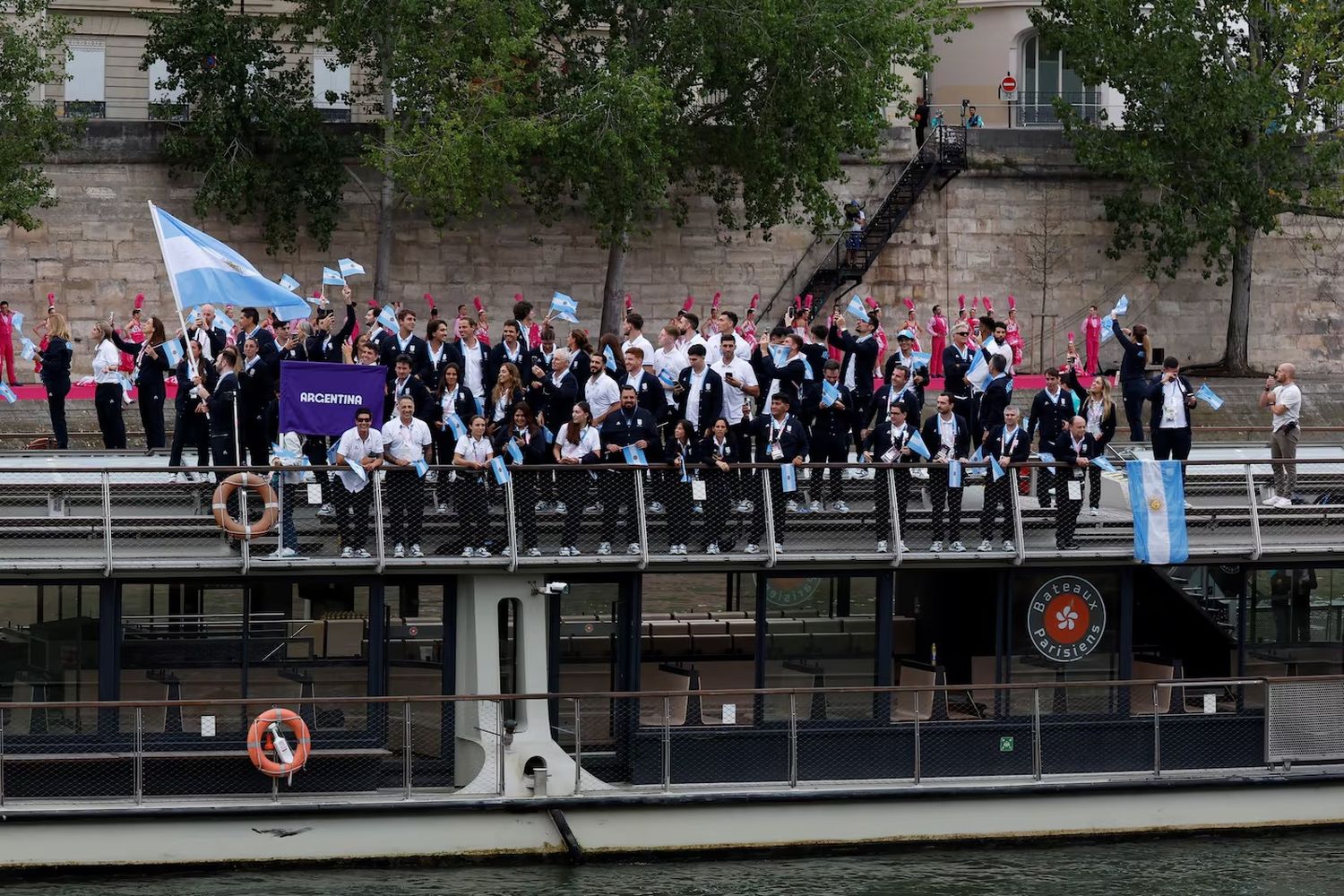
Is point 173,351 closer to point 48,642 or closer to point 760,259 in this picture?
point 48,642

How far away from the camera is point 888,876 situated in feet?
66.0

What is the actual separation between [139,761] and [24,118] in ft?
77.0

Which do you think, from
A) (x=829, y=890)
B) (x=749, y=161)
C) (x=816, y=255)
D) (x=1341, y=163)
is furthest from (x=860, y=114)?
(x=829, y=890)

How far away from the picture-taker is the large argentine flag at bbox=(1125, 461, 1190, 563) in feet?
67.8

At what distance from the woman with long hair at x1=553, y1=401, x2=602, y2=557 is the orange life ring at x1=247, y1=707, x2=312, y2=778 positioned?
2616 millimetres

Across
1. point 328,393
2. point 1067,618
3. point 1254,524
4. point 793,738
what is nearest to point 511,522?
point 328,393

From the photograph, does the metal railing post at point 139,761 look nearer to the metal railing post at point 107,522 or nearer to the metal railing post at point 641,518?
the metal railing post at point 107,522

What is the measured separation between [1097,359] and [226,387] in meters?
27.6

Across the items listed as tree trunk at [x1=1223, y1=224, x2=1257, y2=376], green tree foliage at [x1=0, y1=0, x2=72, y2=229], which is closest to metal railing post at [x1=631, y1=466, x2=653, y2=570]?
green tree foliage at [x1=0, y1=0, x2=72, y2=229]

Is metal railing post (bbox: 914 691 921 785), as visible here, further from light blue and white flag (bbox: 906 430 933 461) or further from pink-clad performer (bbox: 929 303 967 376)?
pink-clad performer (bbox: 929 303 967 376)

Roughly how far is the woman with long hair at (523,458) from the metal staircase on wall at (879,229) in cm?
2635

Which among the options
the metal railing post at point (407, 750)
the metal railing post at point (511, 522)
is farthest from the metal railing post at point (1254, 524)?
the metal railing post at point (407, 750)

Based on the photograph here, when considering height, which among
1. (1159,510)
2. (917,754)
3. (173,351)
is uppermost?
(173,351)

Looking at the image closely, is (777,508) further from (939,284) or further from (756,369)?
(939,284)
